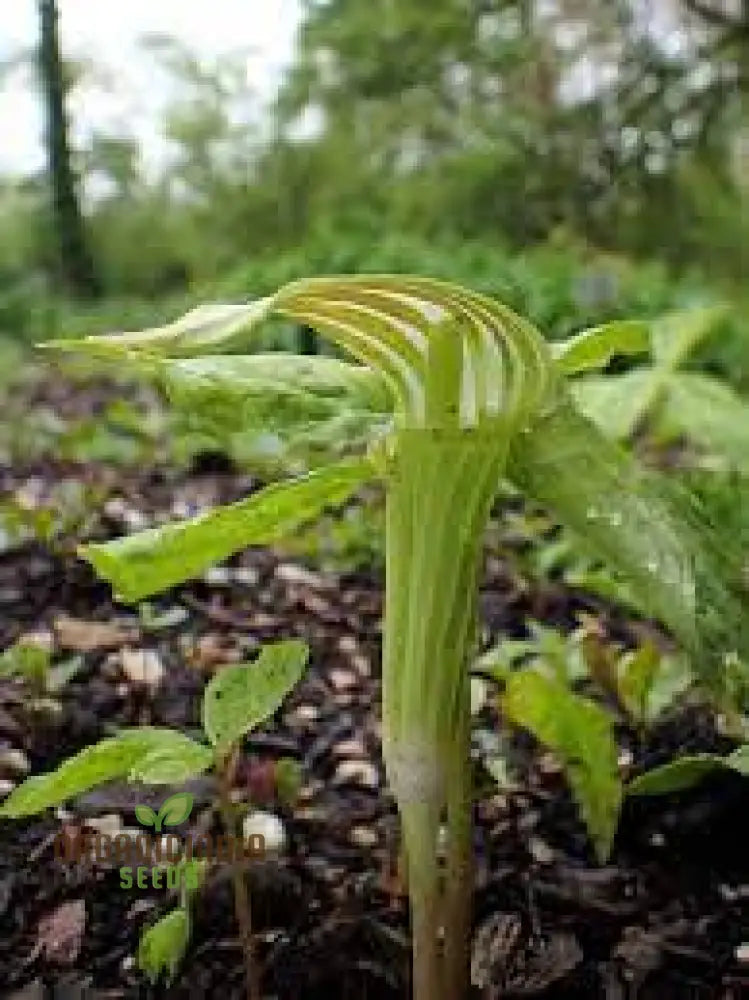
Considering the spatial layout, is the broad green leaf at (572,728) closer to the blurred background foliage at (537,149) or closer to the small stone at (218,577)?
the small stone at (218,577)

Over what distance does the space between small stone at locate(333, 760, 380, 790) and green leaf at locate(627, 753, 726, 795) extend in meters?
0.28

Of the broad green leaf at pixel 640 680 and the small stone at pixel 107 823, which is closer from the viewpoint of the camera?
the small stone at pixel 107 823

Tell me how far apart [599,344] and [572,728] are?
0.41m

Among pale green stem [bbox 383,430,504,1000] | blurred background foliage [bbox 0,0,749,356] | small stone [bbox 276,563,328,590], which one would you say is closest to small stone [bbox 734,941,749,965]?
pale green stem [bbox 383,430,504,1000]

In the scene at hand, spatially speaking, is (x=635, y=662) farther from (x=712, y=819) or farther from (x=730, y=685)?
(x=730, y=685)

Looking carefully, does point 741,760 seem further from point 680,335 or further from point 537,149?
point 537,149

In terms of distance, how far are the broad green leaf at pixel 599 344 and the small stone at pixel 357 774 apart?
0.61 m

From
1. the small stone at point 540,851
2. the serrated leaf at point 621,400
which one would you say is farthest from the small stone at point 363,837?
the serrated leaf at point 621,400

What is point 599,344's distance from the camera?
2.54 feet

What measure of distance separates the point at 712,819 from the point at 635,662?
0.54 feet

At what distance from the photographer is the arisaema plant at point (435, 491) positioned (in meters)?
0.65

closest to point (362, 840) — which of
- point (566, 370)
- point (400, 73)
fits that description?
point (566, 370)

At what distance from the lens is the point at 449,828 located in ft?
2.62

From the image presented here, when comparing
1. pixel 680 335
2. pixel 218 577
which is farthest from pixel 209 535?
pixel 680 335
